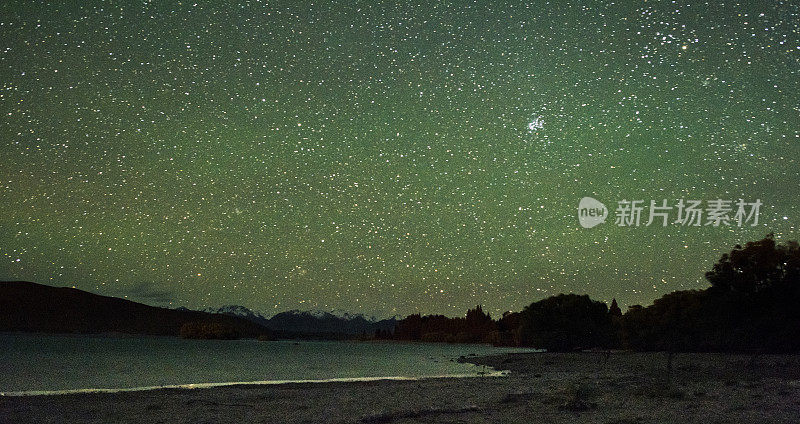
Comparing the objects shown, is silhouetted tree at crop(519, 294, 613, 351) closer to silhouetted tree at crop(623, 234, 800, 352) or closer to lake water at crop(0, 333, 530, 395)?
lake water at crop(0, 333, 530, 395)

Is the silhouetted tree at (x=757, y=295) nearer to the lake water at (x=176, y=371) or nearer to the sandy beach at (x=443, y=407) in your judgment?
the sandy beach at (x=443, y=407)

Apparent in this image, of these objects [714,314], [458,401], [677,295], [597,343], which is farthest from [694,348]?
[458,401]

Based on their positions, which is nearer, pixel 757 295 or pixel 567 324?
pixel 757 295

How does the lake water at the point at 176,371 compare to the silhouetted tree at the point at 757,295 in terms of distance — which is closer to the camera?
the silhouetted tree at the point at 757,295

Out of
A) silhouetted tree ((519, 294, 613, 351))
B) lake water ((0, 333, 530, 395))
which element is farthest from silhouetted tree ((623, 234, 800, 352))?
silhouetted tree ((519, 294, 613, 351))

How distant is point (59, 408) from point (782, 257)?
1615 inches

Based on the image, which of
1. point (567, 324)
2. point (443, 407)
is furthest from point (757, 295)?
point (567, 324)

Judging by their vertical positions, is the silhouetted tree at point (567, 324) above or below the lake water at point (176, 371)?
above

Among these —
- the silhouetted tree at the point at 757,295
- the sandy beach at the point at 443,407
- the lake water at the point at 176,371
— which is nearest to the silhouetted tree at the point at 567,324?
the lake water at the point at 176,371

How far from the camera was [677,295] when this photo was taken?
65750 mm

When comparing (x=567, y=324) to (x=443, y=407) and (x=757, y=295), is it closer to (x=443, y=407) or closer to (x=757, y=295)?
(x=757, y=295)

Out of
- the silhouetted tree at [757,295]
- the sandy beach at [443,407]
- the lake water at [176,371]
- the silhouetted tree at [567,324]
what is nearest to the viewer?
the sandy beach at [443,407]

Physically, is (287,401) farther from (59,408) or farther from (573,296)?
(573,296)

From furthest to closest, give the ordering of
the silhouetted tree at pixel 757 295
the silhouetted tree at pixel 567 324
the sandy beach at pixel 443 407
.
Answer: the silhouetted tree at pixel 567 324 → the silhouetted tree at pixel 757 295 → the sandy beach at pixel 443 407
